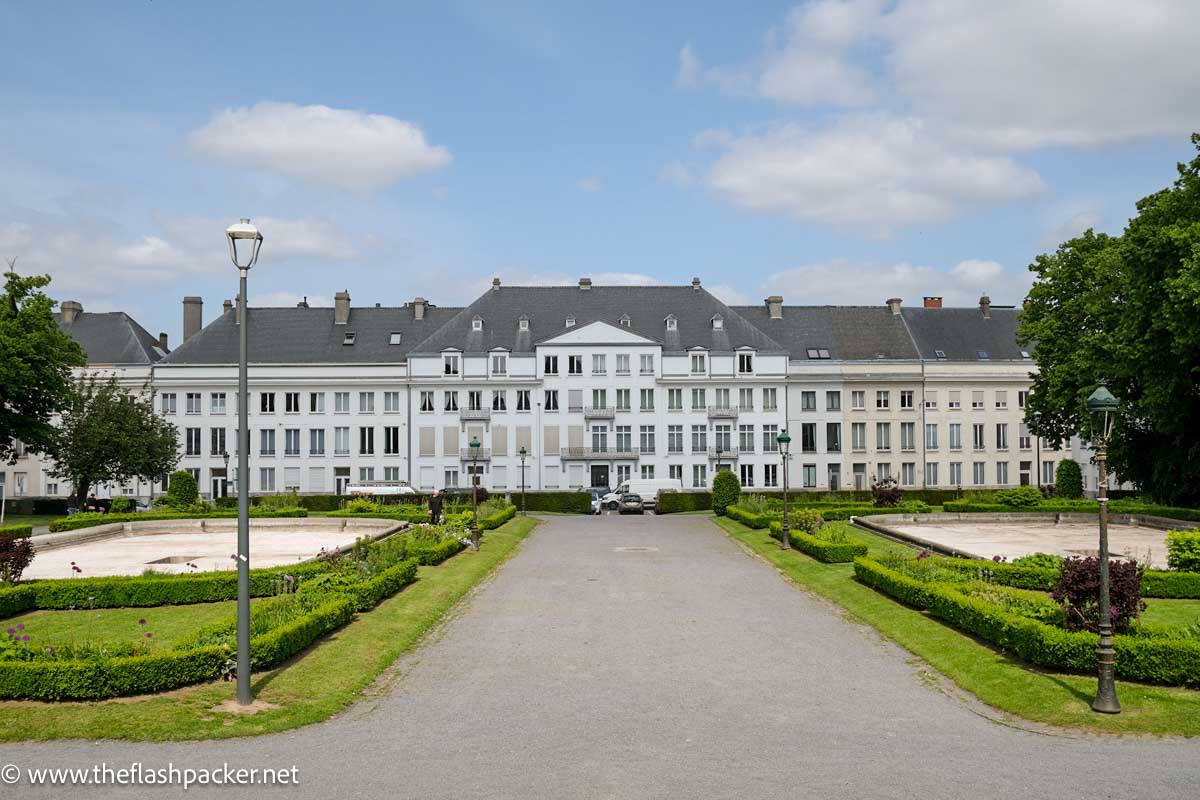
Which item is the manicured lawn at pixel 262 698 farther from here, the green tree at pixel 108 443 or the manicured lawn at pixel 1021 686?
the green tree at pixel 108 443

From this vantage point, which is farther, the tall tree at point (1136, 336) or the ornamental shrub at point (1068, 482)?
the ornamental shrub at point (1068, 482)

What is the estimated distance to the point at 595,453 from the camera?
242ft

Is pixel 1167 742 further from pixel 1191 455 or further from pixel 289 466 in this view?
pixel 289 466

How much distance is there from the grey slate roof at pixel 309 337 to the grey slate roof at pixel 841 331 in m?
27.0

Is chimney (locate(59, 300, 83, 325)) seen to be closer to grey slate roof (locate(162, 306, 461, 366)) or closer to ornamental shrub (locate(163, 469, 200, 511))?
grey slate roof (locate(162, 306, 461, 366))

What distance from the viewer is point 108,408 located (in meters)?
58.3

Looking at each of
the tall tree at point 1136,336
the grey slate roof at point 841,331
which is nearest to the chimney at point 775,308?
the grey slate roof at point 841,331

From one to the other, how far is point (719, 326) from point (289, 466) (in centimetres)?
3358

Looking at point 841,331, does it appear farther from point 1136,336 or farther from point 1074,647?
point 1074,647

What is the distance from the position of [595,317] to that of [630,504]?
67.0 feet

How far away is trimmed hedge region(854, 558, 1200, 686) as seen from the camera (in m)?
14.6

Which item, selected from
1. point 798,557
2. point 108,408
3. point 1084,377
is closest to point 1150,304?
point 1084,377

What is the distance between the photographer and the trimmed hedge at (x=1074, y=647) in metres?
14.6

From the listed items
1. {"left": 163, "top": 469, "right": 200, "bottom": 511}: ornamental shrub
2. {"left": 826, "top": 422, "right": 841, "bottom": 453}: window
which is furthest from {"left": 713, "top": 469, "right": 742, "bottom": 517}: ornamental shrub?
{"left": 163, "top": 469, "right": 200, "bottom": 511}: ornamental shrub
